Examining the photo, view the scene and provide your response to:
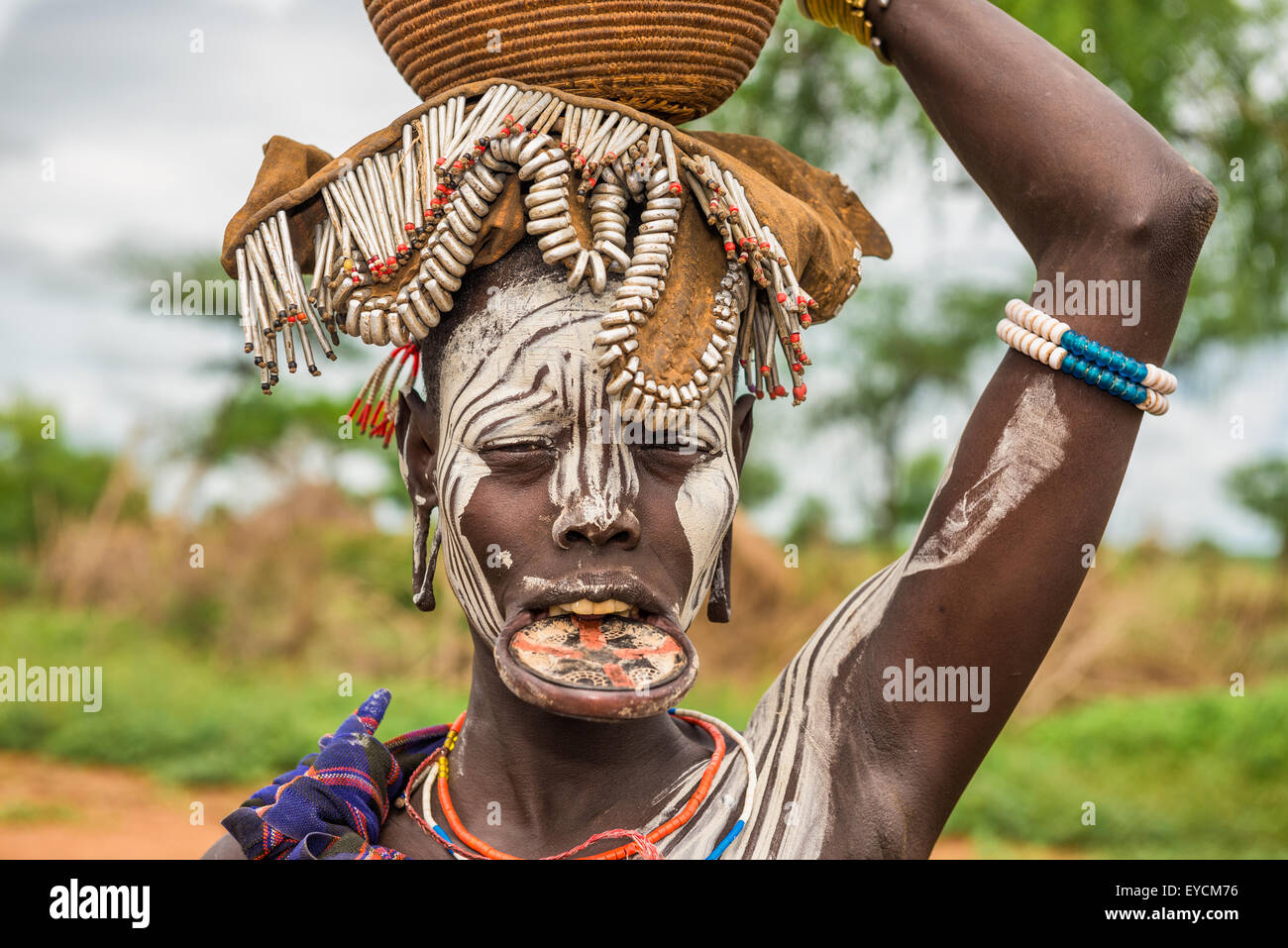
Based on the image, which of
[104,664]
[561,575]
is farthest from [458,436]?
[104,664]

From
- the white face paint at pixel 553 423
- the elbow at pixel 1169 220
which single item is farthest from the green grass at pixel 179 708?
the elbow at pixel 1169 220

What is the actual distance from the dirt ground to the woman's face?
714 cm

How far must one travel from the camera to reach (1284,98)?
10070mm

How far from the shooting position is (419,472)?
2449mm

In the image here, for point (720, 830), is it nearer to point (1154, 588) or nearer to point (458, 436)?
point (458, 436)

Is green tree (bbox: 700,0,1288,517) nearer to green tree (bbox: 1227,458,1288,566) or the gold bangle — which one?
green tree (bbox: 1227,458,1288,566)

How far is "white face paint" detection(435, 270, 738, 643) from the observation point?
2109 millimetres

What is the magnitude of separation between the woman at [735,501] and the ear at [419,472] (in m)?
0.08

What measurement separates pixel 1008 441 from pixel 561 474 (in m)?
0.74

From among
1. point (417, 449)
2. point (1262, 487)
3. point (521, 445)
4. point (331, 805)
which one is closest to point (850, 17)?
point (521, 445)

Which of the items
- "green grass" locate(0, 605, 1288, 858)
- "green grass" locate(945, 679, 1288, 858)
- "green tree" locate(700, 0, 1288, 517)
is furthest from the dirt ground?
"green tree" locate(700, 0, 1288, 517)

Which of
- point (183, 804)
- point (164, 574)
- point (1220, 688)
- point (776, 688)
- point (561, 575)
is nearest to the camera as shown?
point (561, 575)

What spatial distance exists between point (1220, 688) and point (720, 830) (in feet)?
35.3

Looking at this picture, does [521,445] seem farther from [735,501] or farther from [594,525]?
[735,501]
